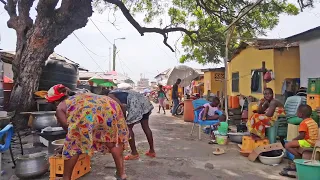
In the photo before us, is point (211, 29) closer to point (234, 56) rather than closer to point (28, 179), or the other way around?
point (234, 56)

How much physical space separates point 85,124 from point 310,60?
5.95 m

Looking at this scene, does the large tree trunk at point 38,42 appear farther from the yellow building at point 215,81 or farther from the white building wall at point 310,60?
the yellow building at point 215,81

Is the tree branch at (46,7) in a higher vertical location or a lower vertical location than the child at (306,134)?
higher

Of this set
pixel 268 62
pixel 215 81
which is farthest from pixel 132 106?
pixel 215 81

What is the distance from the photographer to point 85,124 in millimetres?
3684

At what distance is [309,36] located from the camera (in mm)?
6969

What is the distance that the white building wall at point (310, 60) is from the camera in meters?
6.98

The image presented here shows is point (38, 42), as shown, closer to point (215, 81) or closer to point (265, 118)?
point (265, 118)

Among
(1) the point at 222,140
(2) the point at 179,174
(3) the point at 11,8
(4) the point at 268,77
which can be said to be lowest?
(2) the point at 179,174

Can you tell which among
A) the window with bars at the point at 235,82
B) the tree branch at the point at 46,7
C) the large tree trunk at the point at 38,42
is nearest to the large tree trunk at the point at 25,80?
the large tree trunk at the point at 38,42

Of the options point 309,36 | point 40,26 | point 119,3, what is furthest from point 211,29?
point 40,26

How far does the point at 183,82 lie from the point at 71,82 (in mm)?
6349

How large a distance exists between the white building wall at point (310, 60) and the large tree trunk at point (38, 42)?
6.30 meters

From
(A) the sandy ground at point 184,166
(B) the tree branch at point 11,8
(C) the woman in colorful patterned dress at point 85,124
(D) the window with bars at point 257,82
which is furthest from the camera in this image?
(D) the window with bars at point 257,82
